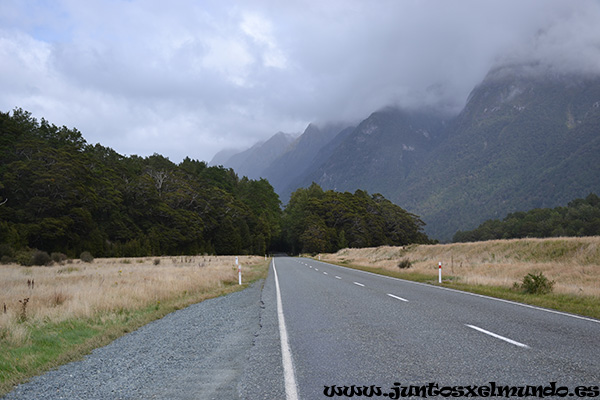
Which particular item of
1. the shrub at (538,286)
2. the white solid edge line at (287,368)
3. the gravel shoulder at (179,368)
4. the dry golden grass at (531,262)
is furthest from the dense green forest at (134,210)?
the shrub at (538,286)

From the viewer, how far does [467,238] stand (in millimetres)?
124875

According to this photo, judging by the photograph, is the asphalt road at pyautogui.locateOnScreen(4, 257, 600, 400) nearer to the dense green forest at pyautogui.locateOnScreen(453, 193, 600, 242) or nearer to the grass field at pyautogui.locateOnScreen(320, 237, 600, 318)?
the grass field at pyautogui.locateOnScreen(320, 237, 600, 318)

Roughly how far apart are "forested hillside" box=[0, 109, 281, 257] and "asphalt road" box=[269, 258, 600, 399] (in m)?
38.1

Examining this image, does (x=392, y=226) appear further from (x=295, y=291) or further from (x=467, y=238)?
(x=295, y=291)

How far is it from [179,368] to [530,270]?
21092 mm

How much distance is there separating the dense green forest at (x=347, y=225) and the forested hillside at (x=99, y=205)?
36.9 feet

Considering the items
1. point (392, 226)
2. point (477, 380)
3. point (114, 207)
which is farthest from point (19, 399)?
point (392, 226)

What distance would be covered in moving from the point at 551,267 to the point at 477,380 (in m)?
20.7

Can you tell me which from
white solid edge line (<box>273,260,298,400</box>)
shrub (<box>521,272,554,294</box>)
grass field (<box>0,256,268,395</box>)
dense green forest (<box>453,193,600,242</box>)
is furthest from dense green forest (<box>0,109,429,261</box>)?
shrub (<box>521,272,554,294</box>)

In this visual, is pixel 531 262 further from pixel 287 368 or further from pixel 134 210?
pixel 134 210

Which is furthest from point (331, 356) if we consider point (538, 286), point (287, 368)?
point (538, 286)

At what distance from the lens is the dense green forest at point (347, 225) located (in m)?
92.8

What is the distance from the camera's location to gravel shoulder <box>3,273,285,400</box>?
15.4 ft

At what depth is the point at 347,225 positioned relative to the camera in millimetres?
99688
